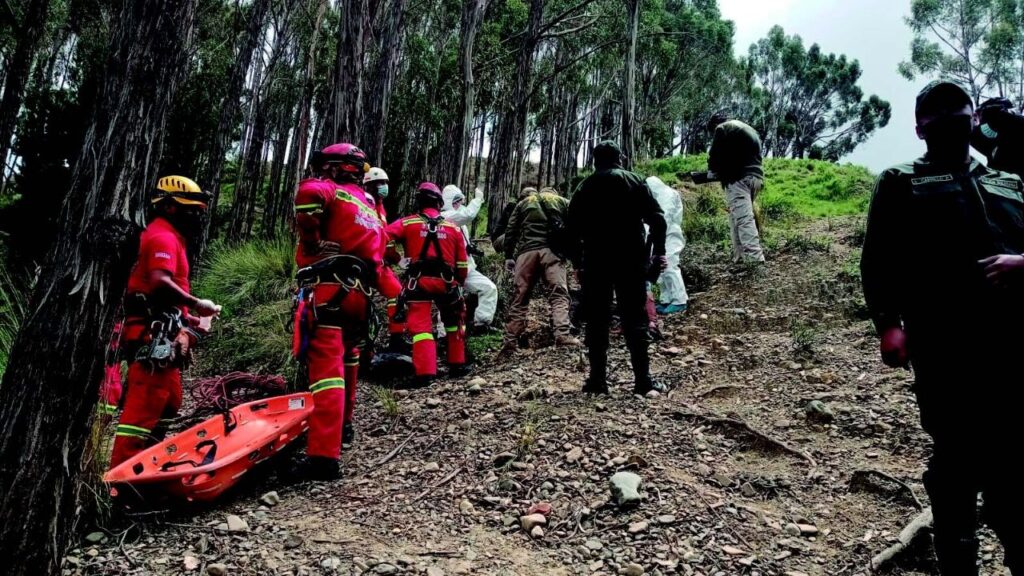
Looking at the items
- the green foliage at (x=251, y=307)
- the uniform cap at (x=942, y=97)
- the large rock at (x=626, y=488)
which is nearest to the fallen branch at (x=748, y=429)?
the large rock at (x=626, y=488)

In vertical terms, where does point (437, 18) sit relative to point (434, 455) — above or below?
above

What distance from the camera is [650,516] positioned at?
2.98 meters

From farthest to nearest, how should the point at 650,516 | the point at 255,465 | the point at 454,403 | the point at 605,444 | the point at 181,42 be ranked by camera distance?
1. the point at 454,403
2. the point at 605,444
3. the point at 255,465
4. the point at 650,516
5. the point at 181,42

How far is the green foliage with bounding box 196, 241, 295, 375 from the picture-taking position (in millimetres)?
6500

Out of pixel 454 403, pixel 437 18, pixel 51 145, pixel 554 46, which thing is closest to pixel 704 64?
pixel 554 46

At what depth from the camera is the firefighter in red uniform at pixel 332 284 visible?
3.65 meters

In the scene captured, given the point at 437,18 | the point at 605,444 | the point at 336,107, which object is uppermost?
the point at 437,18

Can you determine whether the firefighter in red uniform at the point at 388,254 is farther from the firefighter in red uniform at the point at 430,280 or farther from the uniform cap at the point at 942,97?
the uniform cap at the point at 942,97

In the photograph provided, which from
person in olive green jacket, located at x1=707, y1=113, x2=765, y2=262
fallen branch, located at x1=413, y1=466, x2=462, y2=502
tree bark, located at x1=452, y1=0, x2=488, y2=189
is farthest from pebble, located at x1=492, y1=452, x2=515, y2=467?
tree bark, located at x1=452, y1=0, x2=488, y2=189

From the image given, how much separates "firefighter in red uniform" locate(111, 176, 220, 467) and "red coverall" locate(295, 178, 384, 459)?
0.63 meters

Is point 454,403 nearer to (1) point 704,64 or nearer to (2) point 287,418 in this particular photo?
(2) point 287,418

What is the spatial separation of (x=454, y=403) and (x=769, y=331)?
3.44m

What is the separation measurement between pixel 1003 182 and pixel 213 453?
4.12m

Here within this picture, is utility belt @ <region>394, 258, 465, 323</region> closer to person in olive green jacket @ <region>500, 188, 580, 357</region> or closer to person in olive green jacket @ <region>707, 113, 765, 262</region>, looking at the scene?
A: person in olive green jacket @ <region>500, 188, 580, 357</region>
